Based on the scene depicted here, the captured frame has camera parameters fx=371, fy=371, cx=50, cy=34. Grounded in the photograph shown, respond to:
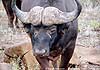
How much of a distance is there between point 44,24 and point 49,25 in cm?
8

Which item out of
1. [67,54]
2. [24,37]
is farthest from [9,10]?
[67,54]

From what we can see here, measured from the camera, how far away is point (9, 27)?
10.4 metres

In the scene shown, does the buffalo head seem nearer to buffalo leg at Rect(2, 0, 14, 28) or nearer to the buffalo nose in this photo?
the buffalo nose

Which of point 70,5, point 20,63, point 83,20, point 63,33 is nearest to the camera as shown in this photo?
point 63,33

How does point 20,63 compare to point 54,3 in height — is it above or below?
below

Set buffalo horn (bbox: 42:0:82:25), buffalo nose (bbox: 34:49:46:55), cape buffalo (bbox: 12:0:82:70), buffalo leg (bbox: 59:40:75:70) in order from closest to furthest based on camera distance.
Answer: buffalo nose (bbox: 34:49:46:55) < cape buffalo (bbox: 12:0:82:70) < buffalo horn (bbox: 42:0:82:25) < buffalo leg (bbox: 59:40:75:70)

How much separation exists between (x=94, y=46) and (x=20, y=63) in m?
2.25

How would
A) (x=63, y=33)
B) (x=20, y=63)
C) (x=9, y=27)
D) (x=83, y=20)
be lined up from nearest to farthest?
(x=63, y=33), (x=20, y=63), (x=9, y=27), (x=83, y=20)

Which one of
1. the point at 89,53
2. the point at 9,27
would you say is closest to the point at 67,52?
the point at 89,53

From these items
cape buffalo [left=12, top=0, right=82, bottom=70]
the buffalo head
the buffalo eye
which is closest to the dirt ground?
cape buffalo [left=12, top=0, right=82, bottom=70]

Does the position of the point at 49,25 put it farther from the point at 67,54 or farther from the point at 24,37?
the point at 24,37

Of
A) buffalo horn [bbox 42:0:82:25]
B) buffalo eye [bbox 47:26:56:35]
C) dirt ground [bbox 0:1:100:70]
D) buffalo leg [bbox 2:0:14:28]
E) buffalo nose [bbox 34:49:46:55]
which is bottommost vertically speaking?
dirt ground [bbox 0:1:100:70]

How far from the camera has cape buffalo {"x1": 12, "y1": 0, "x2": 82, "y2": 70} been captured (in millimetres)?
5160

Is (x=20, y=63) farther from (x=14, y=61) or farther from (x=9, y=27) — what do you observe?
(x=9, y=27)
